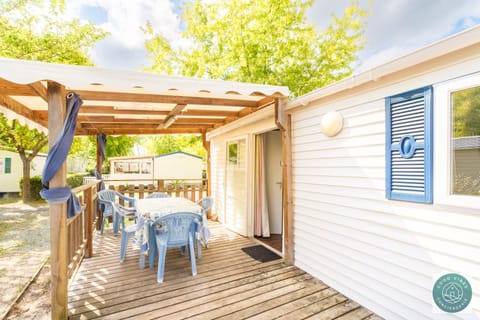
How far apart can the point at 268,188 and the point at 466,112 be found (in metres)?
3.73

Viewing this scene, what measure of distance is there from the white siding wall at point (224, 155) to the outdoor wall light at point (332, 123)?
3.77ft

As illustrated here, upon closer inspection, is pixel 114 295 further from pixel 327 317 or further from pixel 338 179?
pixel 338 179

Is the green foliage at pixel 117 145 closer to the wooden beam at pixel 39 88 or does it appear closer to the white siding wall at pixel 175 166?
the white siding wall at pixel 175 166

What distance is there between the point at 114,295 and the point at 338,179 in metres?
2.79

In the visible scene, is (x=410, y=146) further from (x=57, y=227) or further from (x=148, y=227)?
(x=57, y=227)

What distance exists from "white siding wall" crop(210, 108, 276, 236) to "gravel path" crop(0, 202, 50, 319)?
3.41 m

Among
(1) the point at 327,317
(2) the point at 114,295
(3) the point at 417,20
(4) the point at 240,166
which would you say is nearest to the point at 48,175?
(2) the point at 114,295

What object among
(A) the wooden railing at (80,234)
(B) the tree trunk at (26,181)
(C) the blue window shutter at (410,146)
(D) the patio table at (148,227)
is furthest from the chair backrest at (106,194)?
(B) the tree trunk at (26,181)

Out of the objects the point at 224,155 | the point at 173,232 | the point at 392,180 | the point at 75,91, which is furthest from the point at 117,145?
the point at 392,180

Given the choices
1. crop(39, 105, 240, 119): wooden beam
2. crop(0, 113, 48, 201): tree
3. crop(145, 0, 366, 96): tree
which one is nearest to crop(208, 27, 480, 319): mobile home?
crop(39, 105, 240, 119): wooden beam

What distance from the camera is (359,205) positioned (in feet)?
8.29

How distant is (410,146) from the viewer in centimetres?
206

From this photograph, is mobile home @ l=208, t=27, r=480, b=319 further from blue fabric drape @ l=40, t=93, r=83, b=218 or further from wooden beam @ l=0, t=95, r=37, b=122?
wooden beam @ l=0, t=95, r=37, b=122

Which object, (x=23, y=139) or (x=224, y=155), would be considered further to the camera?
(x=23, y=139)
